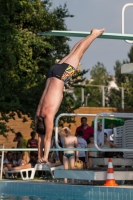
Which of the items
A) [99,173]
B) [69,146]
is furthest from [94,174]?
[69,146]

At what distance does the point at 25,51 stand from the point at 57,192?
9178mm

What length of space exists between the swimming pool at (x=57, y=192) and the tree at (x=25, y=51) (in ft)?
19.7

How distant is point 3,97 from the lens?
57.5ft

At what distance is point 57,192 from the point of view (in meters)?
11.1

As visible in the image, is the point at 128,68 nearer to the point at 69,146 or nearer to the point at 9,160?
the point at 69,146

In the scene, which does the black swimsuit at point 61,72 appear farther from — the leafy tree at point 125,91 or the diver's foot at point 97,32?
the leafy tree at point 125,91

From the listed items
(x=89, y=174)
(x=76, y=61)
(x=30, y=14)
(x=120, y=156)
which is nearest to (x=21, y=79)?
(x=30, y=14)

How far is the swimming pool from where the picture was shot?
989cm

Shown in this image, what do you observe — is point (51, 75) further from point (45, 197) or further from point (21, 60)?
point (21, 60)

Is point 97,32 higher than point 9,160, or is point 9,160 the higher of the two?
point 97,32

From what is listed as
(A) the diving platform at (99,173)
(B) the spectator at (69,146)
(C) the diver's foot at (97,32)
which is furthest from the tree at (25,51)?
(C) the diver's foot at (97,32)

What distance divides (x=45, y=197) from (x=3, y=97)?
676 centimetres

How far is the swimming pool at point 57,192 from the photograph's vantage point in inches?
389

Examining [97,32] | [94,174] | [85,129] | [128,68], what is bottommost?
[94,174]
